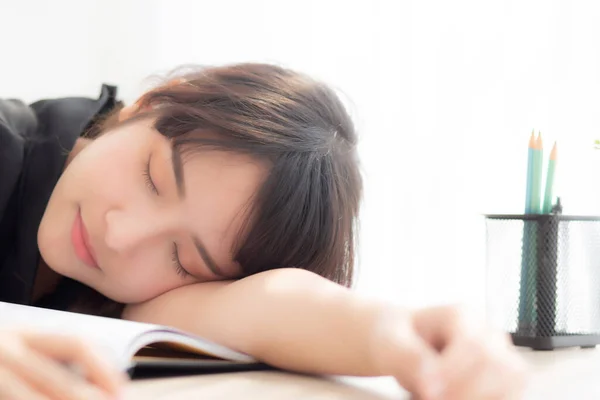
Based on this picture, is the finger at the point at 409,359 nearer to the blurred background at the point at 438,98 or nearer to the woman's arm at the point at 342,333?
the woman's arm at the point at 342,333

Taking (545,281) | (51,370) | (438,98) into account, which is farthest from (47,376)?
(438,98)

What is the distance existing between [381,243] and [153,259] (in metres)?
0.57

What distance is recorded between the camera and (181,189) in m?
0.58

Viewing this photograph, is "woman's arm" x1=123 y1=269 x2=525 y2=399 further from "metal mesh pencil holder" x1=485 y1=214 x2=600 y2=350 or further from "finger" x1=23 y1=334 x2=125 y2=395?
"metal mesh pencil holder" x1=485 y1=214 x2=600 y2=350

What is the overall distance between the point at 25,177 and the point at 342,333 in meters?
0.43

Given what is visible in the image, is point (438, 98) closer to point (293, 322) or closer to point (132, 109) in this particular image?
point (132, 109)

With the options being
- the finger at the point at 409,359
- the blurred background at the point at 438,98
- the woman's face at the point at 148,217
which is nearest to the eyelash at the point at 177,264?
the woman's face at the point at 148,217

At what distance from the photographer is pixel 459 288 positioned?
102 centimetres

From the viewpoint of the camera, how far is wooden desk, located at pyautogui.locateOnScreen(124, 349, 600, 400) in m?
0.33

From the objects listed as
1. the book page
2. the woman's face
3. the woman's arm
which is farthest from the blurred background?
the book page

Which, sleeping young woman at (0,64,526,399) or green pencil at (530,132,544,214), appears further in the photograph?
green pencil at (530,132,544,214)

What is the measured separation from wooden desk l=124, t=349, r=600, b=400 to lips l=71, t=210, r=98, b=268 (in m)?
0.26

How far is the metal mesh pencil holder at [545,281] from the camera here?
0.62m

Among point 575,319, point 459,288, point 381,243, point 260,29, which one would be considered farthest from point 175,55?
point 575,319
